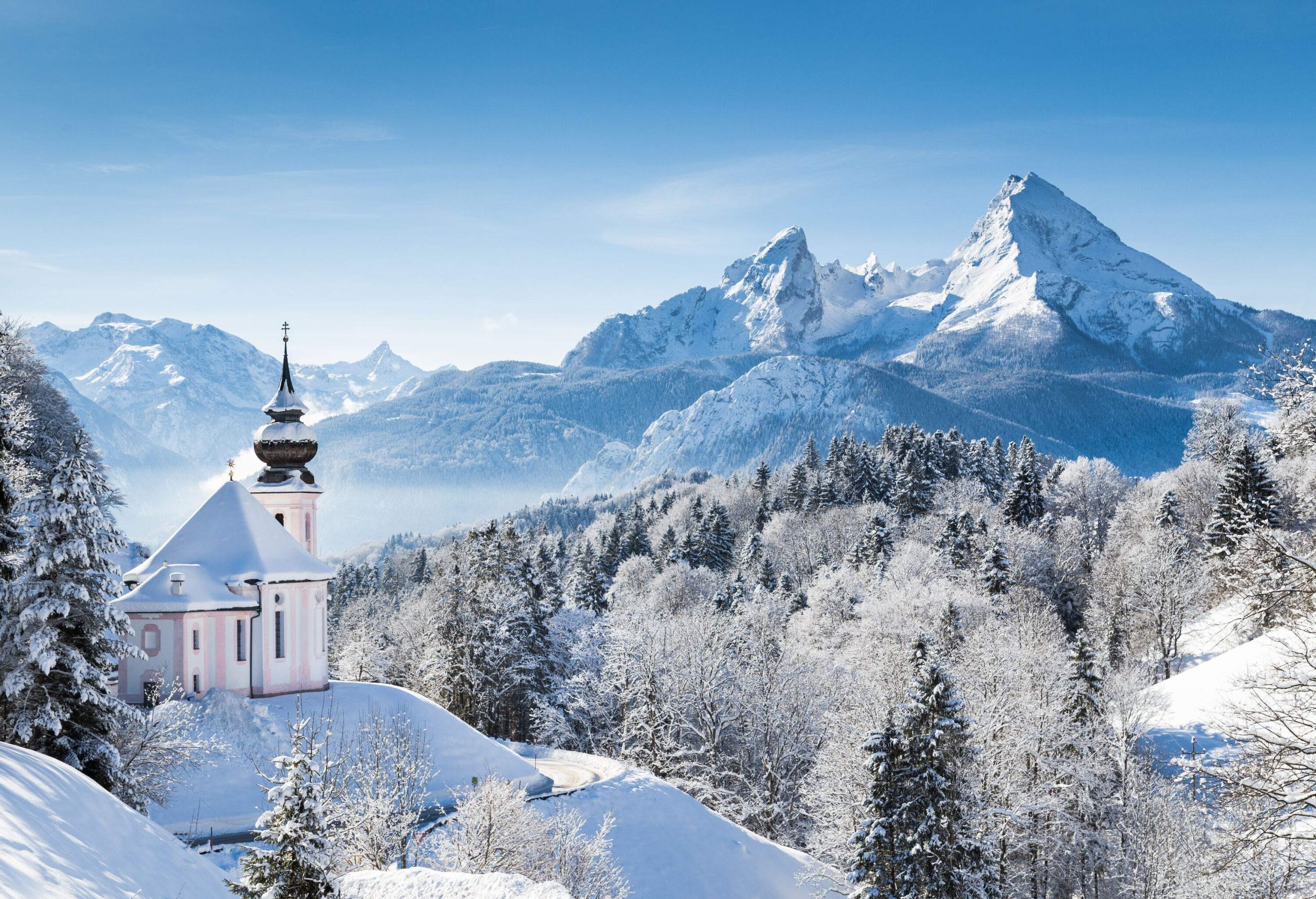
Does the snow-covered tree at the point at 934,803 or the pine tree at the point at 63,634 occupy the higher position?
the pine tree at the point at 63,634

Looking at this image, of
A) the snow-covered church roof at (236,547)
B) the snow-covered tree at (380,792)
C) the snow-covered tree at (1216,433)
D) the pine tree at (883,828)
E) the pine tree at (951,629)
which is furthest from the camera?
the snow-covered tree at (1216,433)

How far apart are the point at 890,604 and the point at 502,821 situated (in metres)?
38.5

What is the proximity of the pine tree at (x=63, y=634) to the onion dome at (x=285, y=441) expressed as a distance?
2086 cm

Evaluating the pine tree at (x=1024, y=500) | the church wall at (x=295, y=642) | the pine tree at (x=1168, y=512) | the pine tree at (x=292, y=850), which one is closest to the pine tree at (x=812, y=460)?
the pine tree at (x=1024, y=500)

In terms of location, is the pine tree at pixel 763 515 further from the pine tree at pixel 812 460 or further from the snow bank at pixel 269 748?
the snow bank at pixel 269 748

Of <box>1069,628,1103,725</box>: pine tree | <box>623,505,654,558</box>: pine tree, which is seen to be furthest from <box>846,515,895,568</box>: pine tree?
<box>1069,628,1103,725</box>: pine tree

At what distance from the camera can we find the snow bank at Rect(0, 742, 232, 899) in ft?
39.9

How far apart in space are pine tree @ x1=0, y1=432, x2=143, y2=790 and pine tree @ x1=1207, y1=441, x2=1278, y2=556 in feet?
173

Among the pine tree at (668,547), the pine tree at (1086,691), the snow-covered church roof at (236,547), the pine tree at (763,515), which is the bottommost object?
the pine tree at (668,547)

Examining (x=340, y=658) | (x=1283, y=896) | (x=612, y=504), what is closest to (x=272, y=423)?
(x=340, y=658)

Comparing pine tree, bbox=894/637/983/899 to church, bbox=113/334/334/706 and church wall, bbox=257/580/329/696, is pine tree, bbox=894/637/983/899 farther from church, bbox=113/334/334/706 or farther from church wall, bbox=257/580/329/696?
church, bbox=113/334/334/706

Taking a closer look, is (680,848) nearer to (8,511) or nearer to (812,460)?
(8,511)

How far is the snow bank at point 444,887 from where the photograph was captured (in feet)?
62.3

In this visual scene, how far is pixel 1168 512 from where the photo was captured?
70625mm
